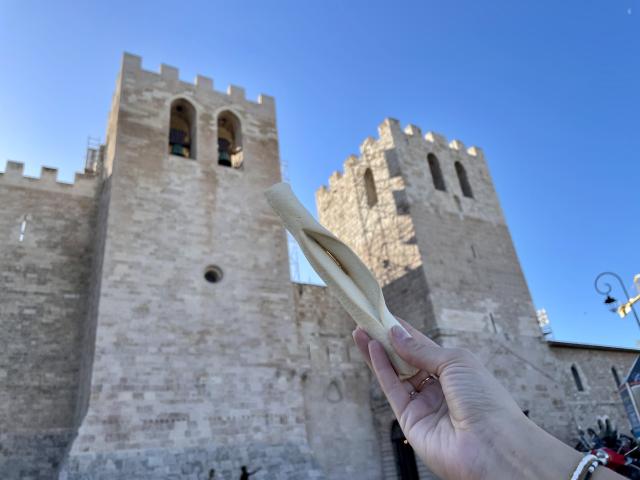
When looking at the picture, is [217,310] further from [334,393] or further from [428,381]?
[428,381]

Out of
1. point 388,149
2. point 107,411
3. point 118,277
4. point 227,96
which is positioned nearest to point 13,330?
point 118,277

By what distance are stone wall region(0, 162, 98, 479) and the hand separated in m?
9.01

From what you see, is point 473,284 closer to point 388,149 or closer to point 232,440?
point 388,149

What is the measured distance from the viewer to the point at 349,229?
621 inches

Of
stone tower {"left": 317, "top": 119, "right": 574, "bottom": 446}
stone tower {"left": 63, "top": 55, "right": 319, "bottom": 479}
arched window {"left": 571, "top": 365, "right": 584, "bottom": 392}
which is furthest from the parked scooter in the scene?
stone tower {"left": 63, "top": 55, "right": 319, "bottom": 479}

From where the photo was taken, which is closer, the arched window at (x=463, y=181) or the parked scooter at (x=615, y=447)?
the parked scooter at (x=615, y=447)

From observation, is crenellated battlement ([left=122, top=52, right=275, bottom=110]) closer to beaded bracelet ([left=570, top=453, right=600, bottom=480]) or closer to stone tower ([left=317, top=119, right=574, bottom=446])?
stone tower ([left=317, top=119, right=574, bottom=446])

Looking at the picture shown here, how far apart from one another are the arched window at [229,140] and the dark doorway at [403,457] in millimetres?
7423

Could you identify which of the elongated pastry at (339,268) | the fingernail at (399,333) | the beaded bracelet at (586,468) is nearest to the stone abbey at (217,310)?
the elongated pastry at (339,268)

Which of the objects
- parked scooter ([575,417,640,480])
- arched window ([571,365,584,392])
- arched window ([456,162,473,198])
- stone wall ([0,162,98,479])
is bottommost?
parked scooter ([575,417,640,480])

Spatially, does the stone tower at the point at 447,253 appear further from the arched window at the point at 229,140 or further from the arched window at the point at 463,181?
the arched window at the point at 229,140

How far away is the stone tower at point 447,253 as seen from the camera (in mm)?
11844

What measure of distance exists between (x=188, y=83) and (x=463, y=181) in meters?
8.52

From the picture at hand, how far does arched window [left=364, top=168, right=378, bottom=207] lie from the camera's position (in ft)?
49.3
